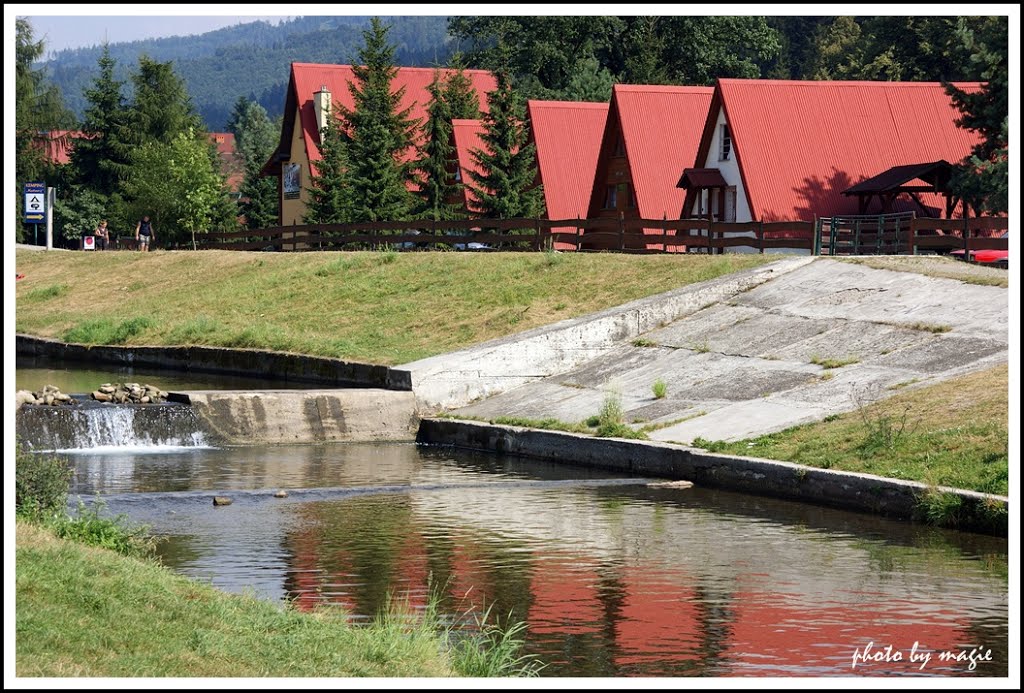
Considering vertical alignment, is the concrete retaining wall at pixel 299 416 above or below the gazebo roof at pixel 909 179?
below

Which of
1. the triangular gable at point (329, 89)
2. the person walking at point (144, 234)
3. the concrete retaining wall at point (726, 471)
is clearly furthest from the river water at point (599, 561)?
the triangular gable at point (329, 89)

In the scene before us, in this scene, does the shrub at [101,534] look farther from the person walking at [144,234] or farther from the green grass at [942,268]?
the person walking at [144,234]

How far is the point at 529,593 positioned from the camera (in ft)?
49.0

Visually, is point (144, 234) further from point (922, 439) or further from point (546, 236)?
point (922, 439)

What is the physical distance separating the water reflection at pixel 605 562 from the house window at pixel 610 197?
36805mm

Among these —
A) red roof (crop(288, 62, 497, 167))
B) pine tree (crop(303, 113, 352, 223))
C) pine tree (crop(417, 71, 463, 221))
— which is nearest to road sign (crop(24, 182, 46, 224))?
pine tree (crop(303, 113, 352, 223))

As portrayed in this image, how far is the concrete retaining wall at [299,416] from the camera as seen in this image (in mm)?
27469

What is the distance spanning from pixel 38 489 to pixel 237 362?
24248 mm

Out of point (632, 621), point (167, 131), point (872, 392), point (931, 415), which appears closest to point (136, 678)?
point (632, 621)

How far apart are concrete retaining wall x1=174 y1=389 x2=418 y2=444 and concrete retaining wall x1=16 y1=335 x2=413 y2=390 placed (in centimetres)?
108

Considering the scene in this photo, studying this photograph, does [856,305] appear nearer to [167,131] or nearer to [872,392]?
[872,392]

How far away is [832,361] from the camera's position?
27.3 meters

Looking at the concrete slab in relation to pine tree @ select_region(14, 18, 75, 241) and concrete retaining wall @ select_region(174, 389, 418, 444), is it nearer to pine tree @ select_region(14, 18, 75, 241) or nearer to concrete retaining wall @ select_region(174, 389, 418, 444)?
concrete retaining wall @ select_region(174, 389, 418, 444)

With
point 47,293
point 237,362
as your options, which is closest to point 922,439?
point 237,362
